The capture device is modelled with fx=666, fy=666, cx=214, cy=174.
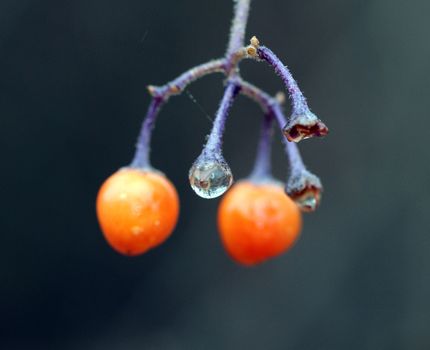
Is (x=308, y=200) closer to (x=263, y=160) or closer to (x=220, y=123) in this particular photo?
(x=220, y=123)

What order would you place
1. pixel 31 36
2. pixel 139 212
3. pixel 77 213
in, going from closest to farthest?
pixel 139 212
pixel 31 36
pixel 77 213

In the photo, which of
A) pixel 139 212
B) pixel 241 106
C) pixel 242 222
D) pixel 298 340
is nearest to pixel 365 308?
pixel 298 340

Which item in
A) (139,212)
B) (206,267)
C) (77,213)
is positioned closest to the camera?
(139,212)

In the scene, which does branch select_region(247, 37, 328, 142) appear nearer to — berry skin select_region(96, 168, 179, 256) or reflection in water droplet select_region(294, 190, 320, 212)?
reflection in water droplet select_region(294, 190, 320, 212)

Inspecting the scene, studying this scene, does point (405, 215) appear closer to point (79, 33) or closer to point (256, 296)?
point (256, 296)

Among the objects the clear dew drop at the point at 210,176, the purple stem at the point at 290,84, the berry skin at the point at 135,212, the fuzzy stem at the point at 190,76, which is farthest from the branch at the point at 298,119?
the berry skin at the point at 135,212

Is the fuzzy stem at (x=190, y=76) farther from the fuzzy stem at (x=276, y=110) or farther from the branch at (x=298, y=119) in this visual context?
the branch at (x=298, y=119)
